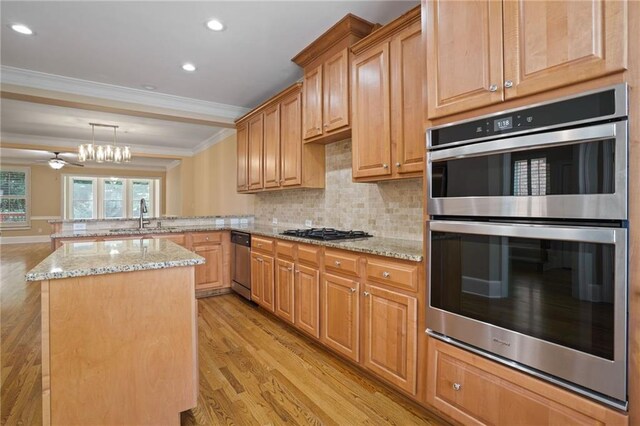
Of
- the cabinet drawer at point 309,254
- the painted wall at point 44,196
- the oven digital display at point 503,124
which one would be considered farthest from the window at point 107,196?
the oven digital display at point 503,124

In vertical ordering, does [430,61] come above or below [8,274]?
above

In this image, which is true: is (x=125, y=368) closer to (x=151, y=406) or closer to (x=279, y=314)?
(x=151, y=406)

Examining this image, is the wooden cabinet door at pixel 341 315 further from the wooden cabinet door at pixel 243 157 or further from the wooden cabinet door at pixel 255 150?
the wooden cabinet door at pixel 243 157

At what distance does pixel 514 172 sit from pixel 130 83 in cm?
415

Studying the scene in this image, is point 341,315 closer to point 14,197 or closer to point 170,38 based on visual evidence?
point 170,38

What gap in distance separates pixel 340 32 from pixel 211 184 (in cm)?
506

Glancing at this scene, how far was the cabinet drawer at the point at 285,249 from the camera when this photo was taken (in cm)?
292

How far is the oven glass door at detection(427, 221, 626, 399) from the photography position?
112cm

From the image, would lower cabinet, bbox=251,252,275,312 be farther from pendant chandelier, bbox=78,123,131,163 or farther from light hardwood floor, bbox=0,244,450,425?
pendant chandelier, bbox=78,123,131,163

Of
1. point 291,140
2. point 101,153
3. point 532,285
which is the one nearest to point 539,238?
point 532,285

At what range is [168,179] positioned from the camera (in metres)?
11.2

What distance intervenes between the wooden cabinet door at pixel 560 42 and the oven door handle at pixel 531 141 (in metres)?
0.19

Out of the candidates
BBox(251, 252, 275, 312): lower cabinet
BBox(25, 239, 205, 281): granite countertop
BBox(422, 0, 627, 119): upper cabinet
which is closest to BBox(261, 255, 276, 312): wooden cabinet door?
BBox(251, 252, 275, 312): lower cabinet

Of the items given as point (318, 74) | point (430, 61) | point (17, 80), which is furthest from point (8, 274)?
point (430, 61)
